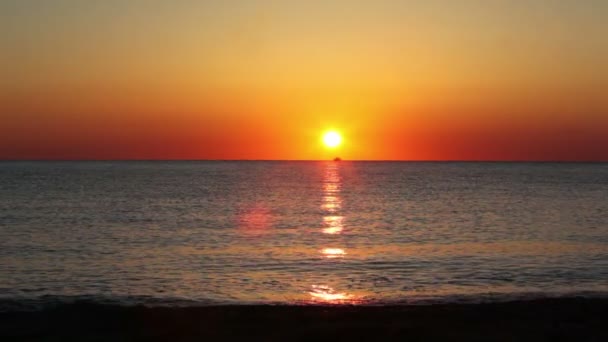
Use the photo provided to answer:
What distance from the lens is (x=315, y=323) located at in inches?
534

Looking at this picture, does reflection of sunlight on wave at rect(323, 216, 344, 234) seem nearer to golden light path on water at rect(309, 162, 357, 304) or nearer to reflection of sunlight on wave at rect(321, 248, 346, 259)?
golden light path on water at rect(309, 162, 357, 304)

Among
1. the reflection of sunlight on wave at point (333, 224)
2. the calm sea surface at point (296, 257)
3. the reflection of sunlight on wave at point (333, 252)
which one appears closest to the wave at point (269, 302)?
the calm sea surface at point (296, 257)

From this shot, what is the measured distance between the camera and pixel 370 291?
2042cm

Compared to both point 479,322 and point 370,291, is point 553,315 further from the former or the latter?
point 370,291

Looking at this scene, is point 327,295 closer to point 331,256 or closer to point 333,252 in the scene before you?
point 331,256

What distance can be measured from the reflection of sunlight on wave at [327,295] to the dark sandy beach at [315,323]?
8.16ft

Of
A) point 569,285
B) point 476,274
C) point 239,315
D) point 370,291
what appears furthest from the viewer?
point 476,274

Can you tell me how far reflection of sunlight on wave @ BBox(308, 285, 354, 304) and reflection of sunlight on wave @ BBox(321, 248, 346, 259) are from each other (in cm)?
766

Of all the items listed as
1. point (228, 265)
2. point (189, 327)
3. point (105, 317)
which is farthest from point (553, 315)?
point (228, 265)

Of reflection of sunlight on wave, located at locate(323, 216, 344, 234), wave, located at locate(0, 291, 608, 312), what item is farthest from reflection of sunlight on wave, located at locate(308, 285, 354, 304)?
reflection of sunlight on wave, located at locate(323, 216, 344, 234)

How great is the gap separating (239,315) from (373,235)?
83.6ft

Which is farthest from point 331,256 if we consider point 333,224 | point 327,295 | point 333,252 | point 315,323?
point 333,224

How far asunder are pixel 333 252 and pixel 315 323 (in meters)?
16.8

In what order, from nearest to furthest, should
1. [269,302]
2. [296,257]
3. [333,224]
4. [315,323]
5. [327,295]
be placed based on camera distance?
1. [315,323]
2. [269,302]
3. [327,295]
4. [296,257]
5. [333,224]
